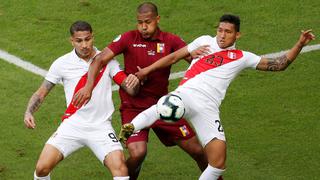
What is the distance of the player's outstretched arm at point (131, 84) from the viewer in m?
11.8

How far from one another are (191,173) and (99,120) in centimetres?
186

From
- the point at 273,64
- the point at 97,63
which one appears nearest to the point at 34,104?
the point at 97,63

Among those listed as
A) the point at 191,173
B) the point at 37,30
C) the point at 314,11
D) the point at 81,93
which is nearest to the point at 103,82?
the point at 81,93

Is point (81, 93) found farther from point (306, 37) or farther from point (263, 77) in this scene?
point (263, 77)

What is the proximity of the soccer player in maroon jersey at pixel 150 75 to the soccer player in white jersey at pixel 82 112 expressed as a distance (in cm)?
31

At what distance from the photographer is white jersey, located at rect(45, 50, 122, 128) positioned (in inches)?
464

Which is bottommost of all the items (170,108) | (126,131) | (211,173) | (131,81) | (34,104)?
(211,173)

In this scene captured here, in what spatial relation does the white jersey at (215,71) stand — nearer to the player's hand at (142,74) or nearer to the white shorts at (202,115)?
the white shorts at (202,115)

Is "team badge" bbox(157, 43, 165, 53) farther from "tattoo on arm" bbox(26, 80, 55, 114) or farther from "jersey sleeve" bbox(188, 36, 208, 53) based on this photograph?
"tattoo on arm" bbox(26, 80, 55, 114)

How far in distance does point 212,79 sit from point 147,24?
3.29 feet

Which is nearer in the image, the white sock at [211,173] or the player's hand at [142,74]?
the white sock at [211,173]

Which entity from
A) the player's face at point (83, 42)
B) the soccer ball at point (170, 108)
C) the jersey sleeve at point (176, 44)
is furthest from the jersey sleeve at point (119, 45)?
the soccer ball at point (170, 108)

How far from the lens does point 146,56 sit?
12203 millimetres

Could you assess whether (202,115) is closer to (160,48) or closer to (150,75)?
(150,75)
